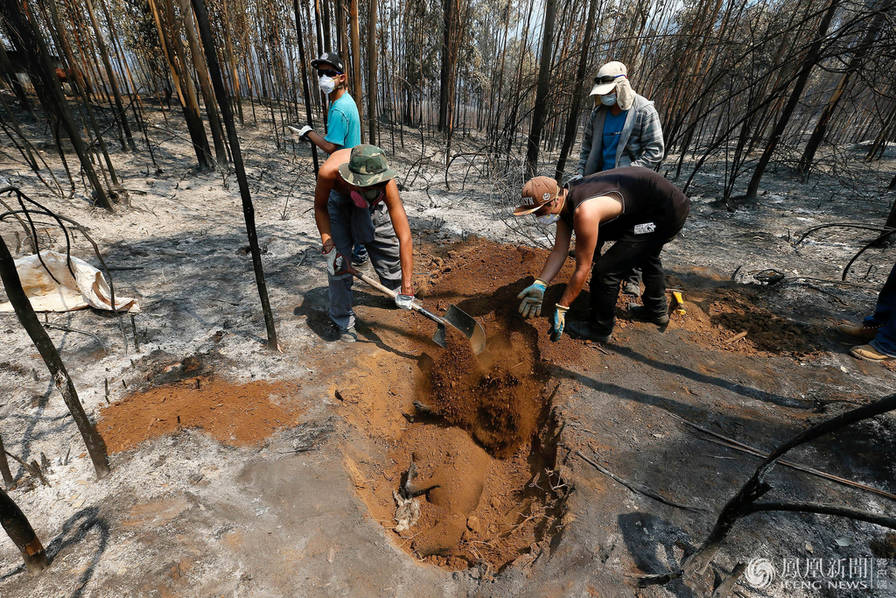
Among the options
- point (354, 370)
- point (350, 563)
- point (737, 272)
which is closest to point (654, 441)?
point (350, 563)

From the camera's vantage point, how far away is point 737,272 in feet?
14.3

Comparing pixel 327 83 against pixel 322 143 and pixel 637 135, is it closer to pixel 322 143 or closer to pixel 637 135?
pixel 322 143

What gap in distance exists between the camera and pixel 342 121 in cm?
381

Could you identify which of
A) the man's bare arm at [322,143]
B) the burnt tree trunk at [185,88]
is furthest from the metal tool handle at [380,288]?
the burnt tree trunk at [185,88]

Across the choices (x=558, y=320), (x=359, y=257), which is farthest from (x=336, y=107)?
(x=558, y=320)

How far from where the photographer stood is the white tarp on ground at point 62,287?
3053 millimetres

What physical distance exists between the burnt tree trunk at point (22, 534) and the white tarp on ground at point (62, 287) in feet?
7.14

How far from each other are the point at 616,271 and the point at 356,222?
217 cm

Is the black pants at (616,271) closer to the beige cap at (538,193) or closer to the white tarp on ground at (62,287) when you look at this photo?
the beige cap at (538,193)

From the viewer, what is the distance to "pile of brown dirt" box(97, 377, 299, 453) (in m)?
2.23

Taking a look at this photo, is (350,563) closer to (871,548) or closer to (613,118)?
(871,548)

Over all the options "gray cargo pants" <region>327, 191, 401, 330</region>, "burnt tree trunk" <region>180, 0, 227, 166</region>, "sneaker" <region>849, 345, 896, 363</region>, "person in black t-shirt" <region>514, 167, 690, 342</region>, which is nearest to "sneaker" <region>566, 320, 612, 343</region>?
"person in black t-shirt" <region>514, 167, 690, 342</region>

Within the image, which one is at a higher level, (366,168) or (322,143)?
(366,168)

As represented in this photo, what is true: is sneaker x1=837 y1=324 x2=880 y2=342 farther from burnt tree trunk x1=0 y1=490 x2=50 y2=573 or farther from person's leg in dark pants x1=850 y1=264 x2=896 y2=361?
burnt tree trunk x1=0 y1=490 x2=50 y2=573
